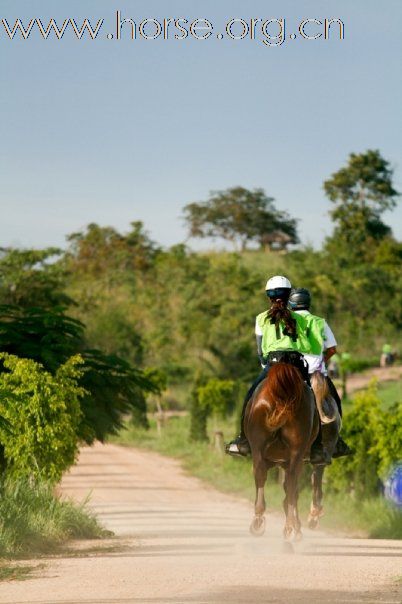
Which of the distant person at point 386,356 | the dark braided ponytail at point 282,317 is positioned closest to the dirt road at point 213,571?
the dark braided ponytail at point 282,317

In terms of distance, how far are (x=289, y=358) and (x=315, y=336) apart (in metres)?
0.52

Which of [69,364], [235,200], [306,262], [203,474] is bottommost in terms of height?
[203,474]

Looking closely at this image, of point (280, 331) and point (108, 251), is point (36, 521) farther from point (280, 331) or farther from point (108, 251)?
point (108, 251)

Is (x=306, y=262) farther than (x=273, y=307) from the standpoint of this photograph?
Yes

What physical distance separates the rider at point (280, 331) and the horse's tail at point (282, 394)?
30 centimetres

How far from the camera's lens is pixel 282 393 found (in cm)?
1389

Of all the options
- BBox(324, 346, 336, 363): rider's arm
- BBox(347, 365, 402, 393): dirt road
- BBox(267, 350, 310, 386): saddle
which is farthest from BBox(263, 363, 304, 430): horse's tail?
BBox(347, 365, 402, 393): dirt road

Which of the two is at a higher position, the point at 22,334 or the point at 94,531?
the point at 22,334

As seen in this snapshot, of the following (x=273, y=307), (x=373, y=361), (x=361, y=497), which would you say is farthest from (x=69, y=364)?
(x=373, y=361)

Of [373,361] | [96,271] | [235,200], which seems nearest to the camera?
[373,361]

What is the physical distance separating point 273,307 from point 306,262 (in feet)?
211

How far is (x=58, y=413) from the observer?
19359 millimetres

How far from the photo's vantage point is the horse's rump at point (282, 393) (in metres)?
13.9

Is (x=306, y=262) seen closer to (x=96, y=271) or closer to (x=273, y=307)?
(x=96, y=271)
